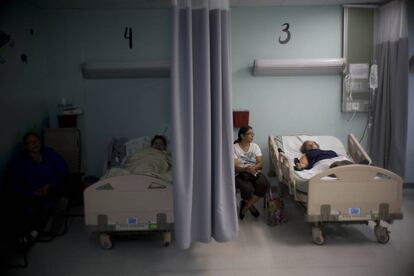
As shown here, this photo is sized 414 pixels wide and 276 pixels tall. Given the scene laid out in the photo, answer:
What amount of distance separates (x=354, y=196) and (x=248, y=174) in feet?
3.58

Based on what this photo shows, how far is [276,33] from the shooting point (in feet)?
14.2

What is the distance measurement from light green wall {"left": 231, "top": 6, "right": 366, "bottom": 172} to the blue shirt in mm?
2269

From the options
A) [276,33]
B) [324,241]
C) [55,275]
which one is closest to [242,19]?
[276,33]

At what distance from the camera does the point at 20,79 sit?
371 cm

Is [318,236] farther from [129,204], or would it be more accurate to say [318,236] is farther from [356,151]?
[129,204]

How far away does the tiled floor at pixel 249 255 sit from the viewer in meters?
2.61

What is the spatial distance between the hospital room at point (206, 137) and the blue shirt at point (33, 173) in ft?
→ 0.04

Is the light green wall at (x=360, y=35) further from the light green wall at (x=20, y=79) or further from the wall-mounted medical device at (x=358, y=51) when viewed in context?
the light green wall at (x=20, y=79)

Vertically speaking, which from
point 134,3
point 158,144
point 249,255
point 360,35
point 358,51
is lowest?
point 249,255

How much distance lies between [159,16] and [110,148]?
174 cm

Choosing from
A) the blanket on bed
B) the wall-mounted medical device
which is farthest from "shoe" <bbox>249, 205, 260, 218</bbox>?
the wall-mounted medical device

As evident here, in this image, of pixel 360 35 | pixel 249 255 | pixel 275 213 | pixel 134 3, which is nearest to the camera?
pixel 249 255

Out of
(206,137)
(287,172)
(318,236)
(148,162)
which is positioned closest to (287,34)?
(287,172)

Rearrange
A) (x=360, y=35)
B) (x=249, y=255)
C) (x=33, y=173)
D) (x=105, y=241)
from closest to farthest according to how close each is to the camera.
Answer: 1. (x=249, y=255)
2. (x=105, y=241)
3. (x=33, y=173)
4. (x=360, y=35)
